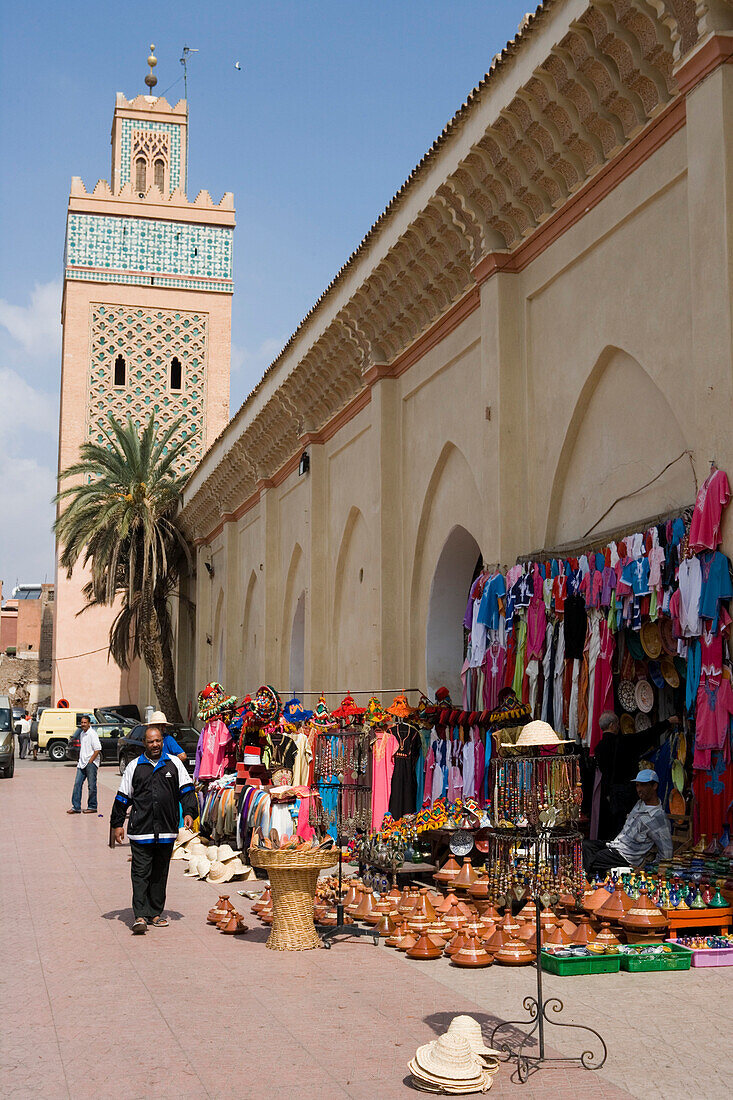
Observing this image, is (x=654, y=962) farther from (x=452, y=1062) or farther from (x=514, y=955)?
(x=452, y=1062)

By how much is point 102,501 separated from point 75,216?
11.1m

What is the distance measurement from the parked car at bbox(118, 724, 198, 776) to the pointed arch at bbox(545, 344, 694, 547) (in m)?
13.6

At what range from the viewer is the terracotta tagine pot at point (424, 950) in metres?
7.68

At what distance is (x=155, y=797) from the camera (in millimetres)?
9180

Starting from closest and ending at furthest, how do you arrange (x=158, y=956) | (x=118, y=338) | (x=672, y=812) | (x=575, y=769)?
(x=158, y=956), (x=575, y=769), (x=672, y=812), (x=118, y=338)

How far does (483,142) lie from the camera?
38.1ft

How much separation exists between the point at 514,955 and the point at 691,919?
1166 millimetres

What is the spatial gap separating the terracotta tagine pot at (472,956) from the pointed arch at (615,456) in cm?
366

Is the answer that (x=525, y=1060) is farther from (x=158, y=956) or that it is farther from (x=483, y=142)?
(x=483, y=142)

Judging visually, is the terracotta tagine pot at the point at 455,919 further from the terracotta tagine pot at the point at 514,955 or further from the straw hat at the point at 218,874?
the straw hat at the point at 218,874

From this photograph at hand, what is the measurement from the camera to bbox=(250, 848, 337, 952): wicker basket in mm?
8117

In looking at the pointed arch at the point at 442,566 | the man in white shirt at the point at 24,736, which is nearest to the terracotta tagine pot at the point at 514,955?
the pointed arch at the point at 442,566

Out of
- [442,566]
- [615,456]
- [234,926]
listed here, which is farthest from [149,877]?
[442,566]

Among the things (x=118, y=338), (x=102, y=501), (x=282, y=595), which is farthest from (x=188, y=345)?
(x=282, y=595)
